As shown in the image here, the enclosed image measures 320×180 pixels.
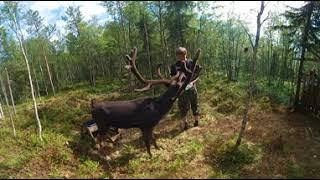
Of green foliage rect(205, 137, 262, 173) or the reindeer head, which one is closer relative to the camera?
green foliage rect(205, 137, 262, 173)

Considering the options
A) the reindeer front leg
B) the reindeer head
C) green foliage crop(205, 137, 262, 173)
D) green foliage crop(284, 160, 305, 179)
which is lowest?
green foliage crop(284, 160, 305, 179)

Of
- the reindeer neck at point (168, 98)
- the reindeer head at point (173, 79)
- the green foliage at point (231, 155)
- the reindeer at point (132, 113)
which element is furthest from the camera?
the reindeer head at point (173, 79)

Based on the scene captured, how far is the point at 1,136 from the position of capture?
12453mm

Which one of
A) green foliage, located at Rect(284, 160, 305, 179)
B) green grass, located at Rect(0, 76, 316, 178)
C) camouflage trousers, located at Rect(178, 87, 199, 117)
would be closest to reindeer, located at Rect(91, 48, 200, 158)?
green grass, located at Rect(0, 76, 316, 178)

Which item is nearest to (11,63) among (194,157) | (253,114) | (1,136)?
(1,136)

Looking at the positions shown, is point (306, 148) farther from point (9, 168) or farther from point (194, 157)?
point (9, 168)

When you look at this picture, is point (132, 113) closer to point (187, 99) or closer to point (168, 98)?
point (168, 98)

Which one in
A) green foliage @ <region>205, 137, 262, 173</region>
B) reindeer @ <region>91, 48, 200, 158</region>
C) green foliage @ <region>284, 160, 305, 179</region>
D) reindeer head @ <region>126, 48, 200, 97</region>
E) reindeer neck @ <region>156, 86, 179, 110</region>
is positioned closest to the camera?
green foliage @ <region>284, 160, 305, 179</region>

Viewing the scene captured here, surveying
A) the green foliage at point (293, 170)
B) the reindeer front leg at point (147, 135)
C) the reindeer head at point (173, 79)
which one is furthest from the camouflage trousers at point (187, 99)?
the green foliage at point (293, 170)

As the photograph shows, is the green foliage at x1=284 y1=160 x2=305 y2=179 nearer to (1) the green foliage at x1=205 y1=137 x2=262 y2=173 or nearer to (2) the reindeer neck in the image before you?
(1) the green foliage at x1=205 y1=137 x2=262 y2=173

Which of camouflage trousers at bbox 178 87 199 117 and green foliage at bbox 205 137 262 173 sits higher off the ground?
camouflage trousers at bbox 178 87 199 117

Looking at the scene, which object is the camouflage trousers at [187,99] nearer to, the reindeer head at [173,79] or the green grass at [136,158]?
the green grass at [136,158]

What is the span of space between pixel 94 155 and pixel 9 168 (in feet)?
6.73

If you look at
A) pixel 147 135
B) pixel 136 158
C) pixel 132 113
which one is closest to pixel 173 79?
pixel 132 113
